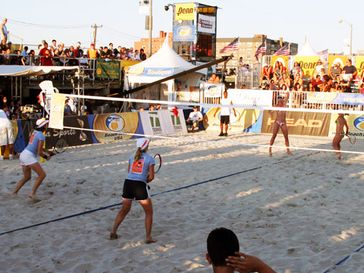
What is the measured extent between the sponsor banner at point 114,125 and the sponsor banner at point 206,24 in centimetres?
1517

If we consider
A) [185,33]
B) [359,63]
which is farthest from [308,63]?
[185,33]

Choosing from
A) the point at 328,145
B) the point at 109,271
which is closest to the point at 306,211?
the point at 109,271

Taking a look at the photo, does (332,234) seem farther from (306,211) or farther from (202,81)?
(202,81)

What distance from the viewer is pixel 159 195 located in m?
9.20

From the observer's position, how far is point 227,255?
8.82 feet

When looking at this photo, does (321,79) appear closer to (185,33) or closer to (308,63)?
(308,63)

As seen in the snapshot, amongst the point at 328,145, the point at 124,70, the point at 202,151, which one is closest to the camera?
the point at 202,151

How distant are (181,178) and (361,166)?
480 centimetres

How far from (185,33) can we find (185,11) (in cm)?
133

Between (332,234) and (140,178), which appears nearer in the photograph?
(140,178)

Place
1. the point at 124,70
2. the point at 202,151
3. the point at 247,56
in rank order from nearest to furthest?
the point at 202,151 < the point at 124,70 < the point at 247,56

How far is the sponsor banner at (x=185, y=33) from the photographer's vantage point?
31.4m

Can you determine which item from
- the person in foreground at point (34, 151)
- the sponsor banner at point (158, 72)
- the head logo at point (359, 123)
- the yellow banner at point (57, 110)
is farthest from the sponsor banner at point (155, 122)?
the person in foreground at point (34, 151)

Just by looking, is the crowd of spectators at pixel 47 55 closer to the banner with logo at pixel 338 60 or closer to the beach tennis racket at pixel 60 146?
the beach tennis racket at pixel 60 146
